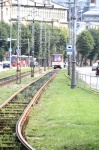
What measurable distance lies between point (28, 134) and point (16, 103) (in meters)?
9.76

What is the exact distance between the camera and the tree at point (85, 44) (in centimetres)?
15875

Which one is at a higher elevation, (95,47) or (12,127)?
(12,127)

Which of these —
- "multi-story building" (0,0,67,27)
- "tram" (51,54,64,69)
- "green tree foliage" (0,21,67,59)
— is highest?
"multi-story building" (0,0,67,27)

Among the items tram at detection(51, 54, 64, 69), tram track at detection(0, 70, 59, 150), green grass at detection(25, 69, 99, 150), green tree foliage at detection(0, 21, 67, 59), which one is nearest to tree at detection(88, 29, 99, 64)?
green tree foliage at detection(0, 21, 67, 59)

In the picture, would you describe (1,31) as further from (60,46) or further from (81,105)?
(81,105)

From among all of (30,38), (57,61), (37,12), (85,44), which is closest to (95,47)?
(85,44)

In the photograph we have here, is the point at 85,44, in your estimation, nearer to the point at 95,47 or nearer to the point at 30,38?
the point at 95,47

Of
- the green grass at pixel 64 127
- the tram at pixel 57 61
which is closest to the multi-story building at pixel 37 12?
the tram at pixel 57 61

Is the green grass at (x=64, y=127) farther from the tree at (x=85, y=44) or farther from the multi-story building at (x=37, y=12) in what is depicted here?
the tree at (x=85, y=44)

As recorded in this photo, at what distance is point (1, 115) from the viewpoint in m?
19.7

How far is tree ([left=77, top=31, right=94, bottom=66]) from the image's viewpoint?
15875cm

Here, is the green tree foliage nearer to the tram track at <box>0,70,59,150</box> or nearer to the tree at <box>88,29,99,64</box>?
the tree at <box>88,29,99,64</box>

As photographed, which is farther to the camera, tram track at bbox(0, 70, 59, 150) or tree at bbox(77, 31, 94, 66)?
tree at bbox(77, 31, 94, 66)

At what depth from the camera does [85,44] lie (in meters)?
160
